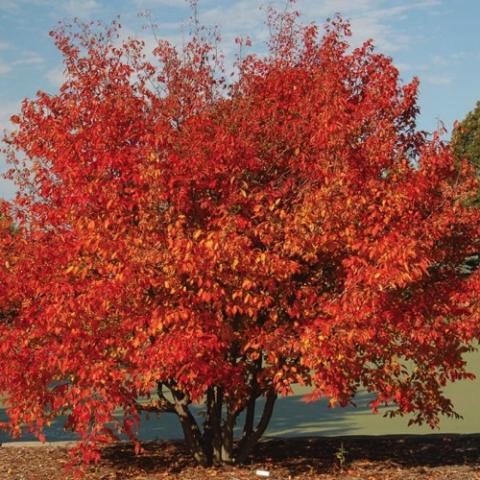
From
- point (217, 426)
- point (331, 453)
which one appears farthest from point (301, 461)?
point (217, 426)

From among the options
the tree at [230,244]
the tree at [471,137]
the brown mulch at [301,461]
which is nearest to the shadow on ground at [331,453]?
the brown mulch at [301,461]

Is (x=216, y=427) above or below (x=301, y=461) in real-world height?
above

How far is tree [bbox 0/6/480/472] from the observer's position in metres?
9.42

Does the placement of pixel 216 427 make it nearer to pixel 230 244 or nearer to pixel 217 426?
pixel 217 426

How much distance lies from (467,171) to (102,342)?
5117mm

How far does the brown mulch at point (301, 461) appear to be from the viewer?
12.3 meters

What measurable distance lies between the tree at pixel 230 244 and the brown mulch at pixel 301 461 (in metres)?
1.44

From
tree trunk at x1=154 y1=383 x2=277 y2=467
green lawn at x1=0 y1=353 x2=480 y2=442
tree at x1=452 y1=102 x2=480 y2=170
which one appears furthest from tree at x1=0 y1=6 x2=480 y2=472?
tree at x1=452 y1=102 x2=480 y2=170

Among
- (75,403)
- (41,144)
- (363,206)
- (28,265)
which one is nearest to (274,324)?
(363,206)

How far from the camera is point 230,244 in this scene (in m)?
9.02

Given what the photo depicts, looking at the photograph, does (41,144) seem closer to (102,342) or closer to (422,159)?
(102,342)

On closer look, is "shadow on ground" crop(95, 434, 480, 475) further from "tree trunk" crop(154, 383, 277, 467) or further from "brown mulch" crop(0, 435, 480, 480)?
"tree trunk" crop(154, 383, 277, 467)

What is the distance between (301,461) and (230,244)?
5.79 m

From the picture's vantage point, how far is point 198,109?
36.8ft
